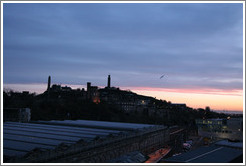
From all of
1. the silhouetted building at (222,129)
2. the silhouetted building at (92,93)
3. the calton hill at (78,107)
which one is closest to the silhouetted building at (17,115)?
the calton hill at (78,107)

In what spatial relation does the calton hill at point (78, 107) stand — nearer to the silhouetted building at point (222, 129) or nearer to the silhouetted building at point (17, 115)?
the silhouetted building at point (17, 115)

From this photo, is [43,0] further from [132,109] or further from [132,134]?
[132,109]

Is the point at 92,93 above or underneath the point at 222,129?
above

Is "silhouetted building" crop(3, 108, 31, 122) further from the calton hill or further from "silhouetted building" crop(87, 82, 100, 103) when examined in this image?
"silhouetted building" crop(87, 82, 100, 103)

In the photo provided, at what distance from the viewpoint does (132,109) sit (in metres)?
112

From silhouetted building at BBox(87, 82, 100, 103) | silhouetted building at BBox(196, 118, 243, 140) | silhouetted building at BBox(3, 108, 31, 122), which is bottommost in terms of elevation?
silhouetted building at BBox(196, 118, 243, 140)

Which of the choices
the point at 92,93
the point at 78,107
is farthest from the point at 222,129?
the point at 92,93

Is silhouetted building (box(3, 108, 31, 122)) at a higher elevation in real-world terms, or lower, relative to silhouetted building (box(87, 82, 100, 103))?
lower

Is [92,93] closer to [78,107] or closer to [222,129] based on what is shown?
[78,107]

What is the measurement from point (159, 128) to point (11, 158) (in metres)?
28.3

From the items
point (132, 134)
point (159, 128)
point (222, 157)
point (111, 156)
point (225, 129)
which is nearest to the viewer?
point (222, 157)

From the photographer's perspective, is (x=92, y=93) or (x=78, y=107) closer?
(x=78, y=107)

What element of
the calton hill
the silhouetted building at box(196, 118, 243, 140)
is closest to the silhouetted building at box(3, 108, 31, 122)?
the calton hill

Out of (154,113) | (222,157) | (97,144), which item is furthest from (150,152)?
(154,113)
